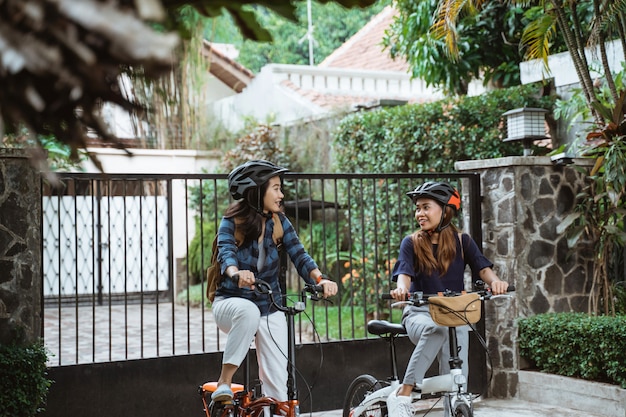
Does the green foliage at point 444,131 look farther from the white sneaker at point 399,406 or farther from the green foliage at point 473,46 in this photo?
the white sneaker at point 399,406

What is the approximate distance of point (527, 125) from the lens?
855cm

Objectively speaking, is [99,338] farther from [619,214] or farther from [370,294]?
[619,214]

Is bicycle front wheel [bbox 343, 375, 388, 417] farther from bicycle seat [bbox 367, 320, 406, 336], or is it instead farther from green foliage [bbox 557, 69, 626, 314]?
green foliage [bbox 557, 69, 626, 314]

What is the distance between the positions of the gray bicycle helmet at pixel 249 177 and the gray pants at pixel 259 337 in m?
0.61

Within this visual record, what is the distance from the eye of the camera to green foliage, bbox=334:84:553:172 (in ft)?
33.0

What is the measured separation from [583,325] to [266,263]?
3.01 meters

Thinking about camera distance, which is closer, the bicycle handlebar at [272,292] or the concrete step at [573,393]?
the bicycle handlebar at [272,292]

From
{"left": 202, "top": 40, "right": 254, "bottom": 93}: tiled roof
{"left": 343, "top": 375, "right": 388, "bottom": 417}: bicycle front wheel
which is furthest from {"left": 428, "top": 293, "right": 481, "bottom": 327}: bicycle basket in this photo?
{"left": 202, "top": 40, "right": 254, "bottom": 93}: tiled roof

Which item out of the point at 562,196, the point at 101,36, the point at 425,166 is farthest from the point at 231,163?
the point at 101,36

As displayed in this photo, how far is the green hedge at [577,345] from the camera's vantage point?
21.7ft

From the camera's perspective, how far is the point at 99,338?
11789 millimetres

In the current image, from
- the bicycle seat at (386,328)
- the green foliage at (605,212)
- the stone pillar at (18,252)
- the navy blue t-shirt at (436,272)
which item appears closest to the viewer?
the bicycle seat at (386,328)

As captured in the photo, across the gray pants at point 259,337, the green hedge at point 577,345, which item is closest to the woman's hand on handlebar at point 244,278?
the gray pants at point 259,337

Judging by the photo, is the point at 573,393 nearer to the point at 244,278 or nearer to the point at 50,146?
the point at 244,278
